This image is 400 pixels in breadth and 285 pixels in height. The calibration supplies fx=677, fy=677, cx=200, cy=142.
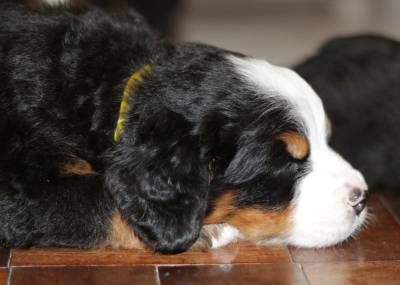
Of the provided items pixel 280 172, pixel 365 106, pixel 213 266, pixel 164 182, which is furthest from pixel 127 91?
pixel 365 106

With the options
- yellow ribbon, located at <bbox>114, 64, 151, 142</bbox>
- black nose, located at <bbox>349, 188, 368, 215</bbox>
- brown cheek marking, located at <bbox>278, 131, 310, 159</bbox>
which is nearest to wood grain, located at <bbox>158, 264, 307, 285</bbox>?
black nose, located at <bbox>349, 188, 368, 215</bbox>

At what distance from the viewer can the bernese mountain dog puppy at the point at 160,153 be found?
3.02 metres

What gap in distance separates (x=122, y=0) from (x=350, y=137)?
3.70m

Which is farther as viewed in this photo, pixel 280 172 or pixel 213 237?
pixel 213 237

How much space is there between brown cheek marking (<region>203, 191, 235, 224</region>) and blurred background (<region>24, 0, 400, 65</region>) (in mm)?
4184

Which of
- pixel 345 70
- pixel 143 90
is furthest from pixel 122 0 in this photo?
pixel 143 90

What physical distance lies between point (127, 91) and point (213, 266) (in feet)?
3.08

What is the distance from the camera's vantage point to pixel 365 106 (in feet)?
14.9

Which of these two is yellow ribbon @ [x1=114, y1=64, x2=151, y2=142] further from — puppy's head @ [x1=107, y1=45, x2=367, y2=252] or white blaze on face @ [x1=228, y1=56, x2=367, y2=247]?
white blaze on face @ [x1=228, y1=56, x2=367, y2=247]

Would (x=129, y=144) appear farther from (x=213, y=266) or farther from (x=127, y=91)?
(x=213, y=266)

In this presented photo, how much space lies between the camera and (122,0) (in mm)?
7312

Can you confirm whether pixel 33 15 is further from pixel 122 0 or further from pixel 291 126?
pixel 122 0

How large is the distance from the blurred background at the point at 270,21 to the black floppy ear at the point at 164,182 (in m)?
4.25

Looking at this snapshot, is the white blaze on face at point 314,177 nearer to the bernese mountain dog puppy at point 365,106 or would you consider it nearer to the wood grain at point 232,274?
the wood grain at point 232,274
